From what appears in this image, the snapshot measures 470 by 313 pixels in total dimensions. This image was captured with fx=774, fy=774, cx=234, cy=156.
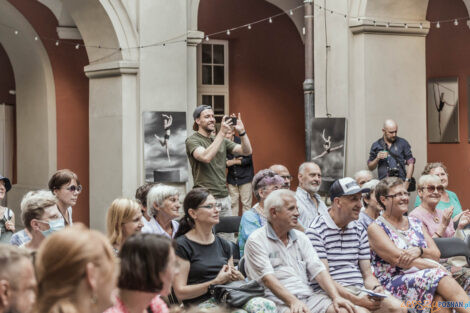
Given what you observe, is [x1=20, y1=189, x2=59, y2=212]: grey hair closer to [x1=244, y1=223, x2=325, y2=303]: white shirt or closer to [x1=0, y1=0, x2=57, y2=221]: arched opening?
[x1=244, y1=223, x2=325, y2=303]: white shirt

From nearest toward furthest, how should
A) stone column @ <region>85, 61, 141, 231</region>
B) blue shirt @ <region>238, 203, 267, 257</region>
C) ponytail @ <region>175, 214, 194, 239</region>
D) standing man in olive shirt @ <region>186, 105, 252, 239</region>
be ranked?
ponytail @ <region>175, 214, 194, 239</region> < blue shirt @ <region>238, 203, 267, 257</region> < standing man in olive shirt @ <region>186, 105, 252, 239</region> < stone column @ <region>85, 61, 141, 231</region>

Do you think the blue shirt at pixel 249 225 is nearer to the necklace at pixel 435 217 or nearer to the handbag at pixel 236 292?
the handbag at pixel 236 292

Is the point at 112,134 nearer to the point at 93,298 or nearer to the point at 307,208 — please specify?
the point at 307,208

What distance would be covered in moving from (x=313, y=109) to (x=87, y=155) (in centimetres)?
406

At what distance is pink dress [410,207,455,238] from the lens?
6.96m

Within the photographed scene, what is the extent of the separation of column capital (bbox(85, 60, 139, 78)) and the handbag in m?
5.86

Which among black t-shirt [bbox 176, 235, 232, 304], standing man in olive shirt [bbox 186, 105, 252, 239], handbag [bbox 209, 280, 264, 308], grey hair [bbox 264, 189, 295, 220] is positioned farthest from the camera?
standing man in olive shirt [bbox 186, 105, 252, 239]

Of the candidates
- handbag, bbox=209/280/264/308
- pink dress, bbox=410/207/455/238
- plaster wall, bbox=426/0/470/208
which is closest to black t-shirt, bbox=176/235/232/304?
handbag, bbox=209/280/264/308

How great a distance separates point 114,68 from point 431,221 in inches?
203

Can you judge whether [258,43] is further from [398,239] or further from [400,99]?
[398,239]

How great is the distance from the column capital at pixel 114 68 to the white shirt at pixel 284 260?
559 cm

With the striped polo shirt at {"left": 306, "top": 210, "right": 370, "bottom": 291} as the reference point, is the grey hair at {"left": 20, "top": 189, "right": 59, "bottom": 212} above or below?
above

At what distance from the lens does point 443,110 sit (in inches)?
496

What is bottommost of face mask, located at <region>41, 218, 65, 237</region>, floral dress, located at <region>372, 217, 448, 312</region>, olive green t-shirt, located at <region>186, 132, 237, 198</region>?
floral dress, located at <region>372, 217, 448, 312</region>
